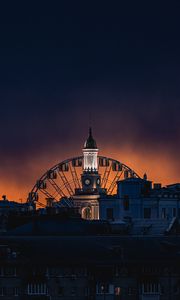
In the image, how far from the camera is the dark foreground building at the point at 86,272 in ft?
593

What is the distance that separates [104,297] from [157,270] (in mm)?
6007

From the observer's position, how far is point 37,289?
180500 millimetres

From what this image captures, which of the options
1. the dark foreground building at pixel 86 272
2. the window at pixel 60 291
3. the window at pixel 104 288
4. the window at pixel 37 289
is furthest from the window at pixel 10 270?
the window at pixel 104 288

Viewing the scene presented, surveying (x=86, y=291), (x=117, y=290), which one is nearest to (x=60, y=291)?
(x=86, y=291)

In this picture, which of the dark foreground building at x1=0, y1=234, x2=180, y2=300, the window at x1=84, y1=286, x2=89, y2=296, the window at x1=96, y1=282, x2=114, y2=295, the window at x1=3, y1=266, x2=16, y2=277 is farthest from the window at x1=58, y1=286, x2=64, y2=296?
the window at x1=3, y1=266, x2=16, y2=277

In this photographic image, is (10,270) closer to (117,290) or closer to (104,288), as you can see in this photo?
(104,288)

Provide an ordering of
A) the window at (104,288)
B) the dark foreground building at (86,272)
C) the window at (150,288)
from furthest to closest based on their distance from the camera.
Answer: the window at (150,288)
the window at (104,288)
the dark foreground building at (86,272)

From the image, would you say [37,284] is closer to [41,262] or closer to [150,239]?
[41,262]

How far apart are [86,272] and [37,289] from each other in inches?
192

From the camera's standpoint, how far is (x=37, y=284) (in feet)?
593

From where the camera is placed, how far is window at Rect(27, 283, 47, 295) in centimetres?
18000

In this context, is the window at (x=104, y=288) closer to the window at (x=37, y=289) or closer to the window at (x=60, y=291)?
the window at (x=60, y=291)

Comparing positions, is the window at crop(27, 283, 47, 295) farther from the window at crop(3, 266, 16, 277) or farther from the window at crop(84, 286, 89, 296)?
the window at crop(84, 286, 89, 296)

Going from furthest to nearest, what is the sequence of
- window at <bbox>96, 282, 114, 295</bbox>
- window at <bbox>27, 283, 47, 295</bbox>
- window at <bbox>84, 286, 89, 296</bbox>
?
window at <bbox>96, 282, 114, 295</bbox> → window at <bbox>84, 286, 89, 296</bbox> → window at <bbox>27, 283, 47, 295</bbox>
